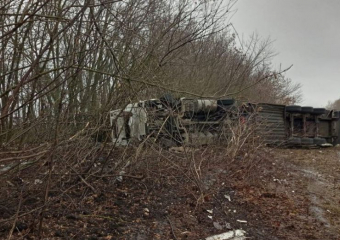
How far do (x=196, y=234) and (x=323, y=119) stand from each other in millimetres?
8988

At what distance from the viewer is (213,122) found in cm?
711

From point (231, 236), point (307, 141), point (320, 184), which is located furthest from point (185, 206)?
point (307, 141)

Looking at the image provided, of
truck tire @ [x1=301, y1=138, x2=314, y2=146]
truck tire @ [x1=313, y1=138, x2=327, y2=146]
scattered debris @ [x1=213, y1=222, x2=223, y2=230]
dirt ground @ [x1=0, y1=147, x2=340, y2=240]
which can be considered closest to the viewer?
dirt ground @ [x1=0, y1=147, x2=340, y2=240]

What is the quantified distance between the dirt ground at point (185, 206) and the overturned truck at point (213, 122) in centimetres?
57

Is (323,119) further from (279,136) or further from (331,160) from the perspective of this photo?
(331,160)

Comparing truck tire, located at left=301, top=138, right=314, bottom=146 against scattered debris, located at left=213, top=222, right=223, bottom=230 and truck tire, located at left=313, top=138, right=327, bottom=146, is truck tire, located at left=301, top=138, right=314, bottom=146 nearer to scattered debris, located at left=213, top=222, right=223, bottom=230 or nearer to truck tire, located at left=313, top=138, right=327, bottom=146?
truck tire, located at left=313, top=138, right=327, bottom=146

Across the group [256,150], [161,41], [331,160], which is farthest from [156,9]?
[331,160]

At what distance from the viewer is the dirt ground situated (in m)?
3.26

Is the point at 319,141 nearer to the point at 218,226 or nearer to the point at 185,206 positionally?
the point at 185,206

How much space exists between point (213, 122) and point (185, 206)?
3.31m

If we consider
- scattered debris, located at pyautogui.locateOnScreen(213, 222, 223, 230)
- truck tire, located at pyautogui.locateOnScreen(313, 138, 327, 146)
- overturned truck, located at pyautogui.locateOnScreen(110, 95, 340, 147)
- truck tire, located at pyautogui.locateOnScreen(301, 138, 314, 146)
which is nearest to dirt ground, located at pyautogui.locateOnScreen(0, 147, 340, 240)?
scattered debris, located at pyautogui.locateOnScreen(213, 222, 223, 230)

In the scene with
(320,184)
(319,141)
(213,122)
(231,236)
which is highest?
(213,122)

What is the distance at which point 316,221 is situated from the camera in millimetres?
3980

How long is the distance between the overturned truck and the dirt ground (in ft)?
1.86
